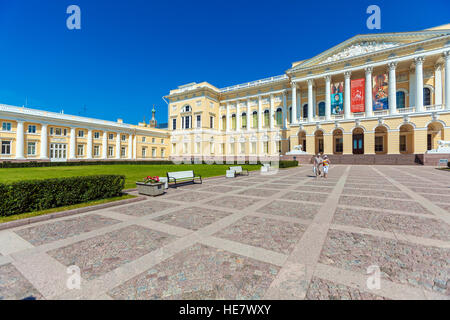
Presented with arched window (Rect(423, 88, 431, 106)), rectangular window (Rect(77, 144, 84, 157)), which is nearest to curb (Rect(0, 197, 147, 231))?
rectangular window (Rect(77, 144, 84, 157))

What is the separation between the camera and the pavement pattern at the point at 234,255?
2.29 m

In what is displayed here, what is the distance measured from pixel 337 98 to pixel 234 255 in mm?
35729

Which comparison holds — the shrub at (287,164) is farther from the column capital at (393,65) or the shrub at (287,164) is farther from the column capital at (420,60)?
the column capital at (420,60)

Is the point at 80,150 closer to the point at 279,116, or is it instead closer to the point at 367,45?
the point at 279,116

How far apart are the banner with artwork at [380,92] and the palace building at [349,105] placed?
0.12 meters

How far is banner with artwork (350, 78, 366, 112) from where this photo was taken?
98.1 ft

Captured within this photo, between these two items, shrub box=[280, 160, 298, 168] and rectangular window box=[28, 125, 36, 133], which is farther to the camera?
rectangular window box=[28, 125, 36, 133]

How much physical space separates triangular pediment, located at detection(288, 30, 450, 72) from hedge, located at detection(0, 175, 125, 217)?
3588 centimetres

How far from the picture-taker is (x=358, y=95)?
3012cm

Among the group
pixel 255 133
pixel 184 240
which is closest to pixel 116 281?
pixel 184 240

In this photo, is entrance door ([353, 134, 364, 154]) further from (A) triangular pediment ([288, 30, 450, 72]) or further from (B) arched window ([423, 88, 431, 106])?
(A) triangular pediment ([288, 30, 450, 72])

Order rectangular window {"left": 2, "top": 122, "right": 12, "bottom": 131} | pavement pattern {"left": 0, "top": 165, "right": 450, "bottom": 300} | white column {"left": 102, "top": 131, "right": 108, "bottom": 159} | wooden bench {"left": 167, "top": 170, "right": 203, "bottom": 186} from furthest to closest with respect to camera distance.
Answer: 1. white column {"left": 102, "top": 131, "right": 108, "bottom": 159}
2. rectangular window {"left": 2, "top": 122, "right": 12, "bottom": 131}
3. wooden bench {"left": 167, "top": 170, "right": 203, "bottom": 186}
4. pavement pattern {"left": 0, "top": 165, "right": 450, "bottom": 300}

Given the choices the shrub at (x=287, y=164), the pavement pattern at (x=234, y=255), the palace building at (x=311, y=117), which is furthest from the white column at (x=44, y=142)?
the pavement pattern at (x=234, y=255)

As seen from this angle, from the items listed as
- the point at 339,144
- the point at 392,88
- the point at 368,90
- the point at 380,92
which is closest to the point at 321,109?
the point at 339,144
